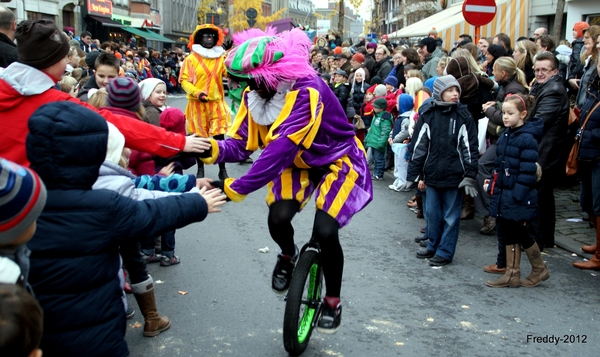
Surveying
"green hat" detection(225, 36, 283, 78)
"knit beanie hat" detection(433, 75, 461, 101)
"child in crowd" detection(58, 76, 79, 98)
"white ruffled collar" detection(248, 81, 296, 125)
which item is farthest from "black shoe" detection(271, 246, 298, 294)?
"child in crowd" detection(58, 76, 79, 98)

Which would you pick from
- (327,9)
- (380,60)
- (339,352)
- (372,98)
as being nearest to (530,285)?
(339,352)

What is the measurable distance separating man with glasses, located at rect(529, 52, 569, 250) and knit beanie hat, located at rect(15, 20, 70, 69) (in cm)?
491

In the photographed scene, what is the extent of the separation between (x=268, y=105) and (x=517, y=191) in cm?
258

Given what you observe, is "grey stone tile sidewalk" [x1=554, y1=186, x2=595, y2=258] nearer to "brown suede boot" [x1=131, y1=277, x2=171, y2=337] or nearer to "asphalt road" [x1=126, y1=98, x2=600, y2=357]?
"asphalt road" [x1=126, y1=98, x2=600, y2=357]

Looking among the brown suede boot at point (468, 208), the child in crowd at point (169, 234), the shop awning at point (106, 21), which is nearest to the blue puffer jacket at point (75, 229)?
the child in crowd at point (169, 234)

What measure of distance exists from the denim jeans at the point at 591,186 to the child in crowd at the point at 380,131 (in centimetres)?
399

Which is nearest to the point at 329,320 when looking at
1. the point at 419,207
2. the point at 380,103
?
the point at 419,207

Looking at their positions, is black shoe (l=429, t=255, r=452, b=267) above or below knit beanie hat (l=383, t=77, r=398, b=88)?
below

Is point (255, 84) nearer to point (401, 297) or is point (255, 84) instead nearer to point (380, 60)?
point (401, 297)

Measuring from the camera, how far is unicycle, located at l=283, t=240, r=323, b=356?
3906mm

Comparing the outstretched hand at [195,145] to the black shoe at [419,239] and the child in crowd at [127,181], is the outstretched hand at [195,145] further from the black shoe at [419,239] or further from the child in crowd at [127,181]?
the black shoe at [419,239]

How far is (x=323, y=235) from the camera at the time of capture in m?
4.02

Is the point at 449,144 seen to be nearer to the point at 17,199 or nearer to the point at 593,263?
the point at 593,263

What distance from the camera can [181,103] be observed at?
23.8 metres
